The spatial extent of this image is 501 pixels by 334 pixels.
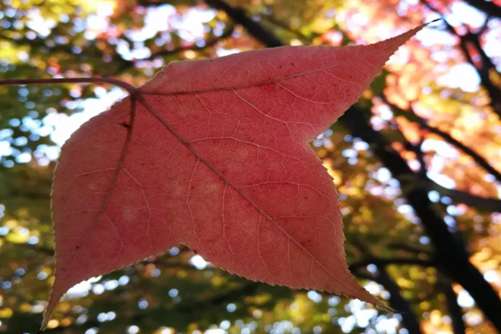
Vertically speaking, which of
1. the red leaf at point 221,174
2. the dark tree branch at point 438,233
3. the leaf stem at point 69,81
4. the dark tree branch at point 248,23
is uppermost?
the leaf stem at point 69,81

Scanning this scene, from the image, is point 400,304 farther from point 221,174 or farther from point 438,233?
point 221,174

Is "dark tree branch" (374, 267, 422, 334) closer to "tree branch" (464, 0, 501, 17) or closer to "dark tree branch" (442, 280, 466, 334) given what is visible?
"dark tree branch" (442, 280, 466, 334)

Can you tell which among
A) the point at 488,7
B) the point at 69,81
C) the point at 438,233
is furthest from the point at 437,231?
the point at 69,81

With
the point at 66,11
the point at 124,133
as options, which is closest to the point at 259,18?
the point at 66,11

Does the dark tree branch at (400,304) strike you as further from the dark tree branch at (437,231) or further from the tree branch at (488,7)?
the tree branch at (488,7)

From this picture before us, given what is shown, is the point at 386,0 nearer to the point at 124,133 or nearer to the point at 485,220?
the point at 485,220

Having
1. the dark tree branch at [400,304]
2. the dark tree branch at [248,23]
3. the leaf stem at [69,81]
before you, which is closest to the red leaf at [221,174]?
the leaf stem at [69,81]

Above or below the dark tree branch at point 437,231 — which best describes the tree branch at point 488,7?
above

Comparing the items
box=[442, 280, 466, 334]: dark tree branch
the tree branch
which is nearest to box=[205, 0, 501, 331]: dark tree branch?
box=[442, 280, 466, 334]: dark tree branch
